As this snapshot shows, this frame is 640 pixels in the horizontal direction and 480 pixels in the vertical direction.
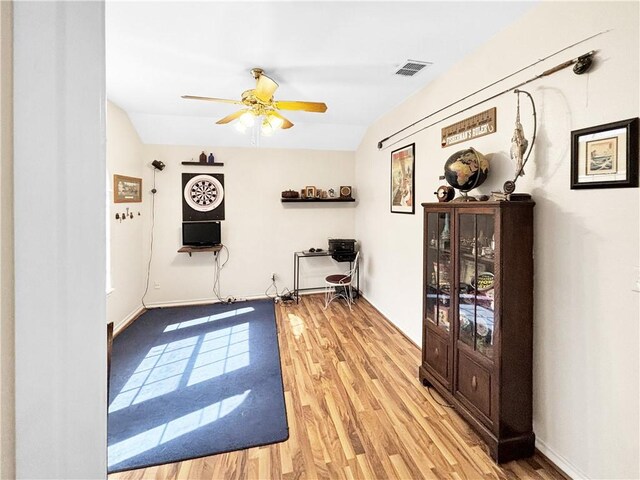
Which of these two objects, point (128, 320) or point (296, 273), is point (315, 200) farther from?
point (128, 320)

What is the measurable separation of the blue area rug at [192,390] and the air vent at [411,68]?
3108 millimetres

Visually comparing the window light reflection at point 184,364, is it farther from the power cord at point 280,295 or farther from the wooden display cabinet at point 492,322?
the wooden display cabinet at point 492,322

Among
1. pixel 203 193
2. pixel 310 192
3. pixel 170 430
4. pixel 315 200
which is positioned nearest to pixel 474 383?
pixel 170 430

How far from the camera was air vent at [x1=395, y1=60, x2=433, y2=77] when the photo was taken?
8.83 feet

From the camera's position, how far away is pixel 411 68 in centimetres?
279

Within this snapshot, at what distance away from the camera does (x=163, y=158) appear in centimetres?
470

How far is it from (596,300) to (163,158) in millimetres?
5272

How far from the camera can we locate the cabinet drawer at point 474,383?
198 cm

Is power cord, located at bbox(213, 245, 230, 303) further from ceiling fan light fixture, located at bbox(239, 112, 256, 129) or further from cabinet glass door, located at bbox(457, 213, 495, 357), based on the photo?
cabinet glass door, located at bbox(457, 213, 495, 357)

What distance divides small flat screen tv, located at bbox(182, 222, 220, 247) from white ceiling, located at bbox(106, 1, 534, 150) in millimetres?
1743

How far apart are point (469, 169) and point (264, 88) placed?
70.7 inches

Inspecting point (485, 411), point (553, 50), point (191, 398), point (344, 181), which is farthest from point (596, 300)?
point (344, 181)

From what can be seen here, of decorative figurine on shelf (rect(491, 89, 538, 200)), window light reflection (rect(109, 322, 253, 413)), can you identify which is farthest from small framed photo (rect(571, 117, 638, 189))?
window light reflection (rect(109, 322, 253, 413))

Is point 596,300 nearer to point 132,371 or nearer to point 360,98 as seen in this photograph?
point 360,98
